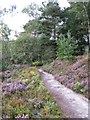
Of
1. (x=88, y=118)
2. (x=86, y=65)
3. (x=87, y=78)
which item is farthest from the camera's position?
(x=86, y=65)

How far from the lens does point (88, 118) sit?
4754 mm

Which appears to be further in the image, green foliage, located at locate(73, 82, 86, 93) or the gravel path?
green foliage, located at locate(73, 82, 86, 93)

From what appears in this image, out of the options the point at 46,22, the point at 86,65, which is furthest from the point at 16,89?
the point at 46,22

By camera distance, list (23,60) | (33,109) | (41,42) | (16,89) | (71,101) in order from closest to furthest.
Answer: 1. (33,109)
2. (71,101)
3. (16,89)
4. (23,60)
5. (41,42)

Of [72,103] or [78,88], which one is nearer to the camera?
[72,103]

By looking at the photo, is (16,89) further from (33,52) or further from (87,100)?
(33,52)

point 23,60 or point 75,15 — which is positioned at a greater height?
point 75,15

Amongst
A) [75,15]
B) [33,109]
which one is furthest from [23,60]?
[33,109]

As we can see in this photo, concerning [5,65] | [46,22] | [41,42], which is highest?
[46,22]

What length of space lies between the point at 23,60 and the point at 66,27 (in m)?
5.45

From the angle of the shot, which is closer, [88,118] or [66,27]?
[88,118]

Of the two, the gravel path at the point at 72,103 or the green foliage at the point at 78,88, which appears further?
the green foliage at the point at 78,88

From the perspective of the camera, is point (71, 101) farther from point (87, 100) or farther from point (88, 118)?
point (88, 118)

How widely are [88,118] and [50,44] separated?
14.9 meters
